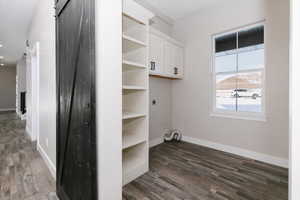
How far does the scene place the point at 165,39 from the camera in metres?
2.98

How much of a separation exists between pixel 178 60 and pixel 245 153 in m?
2.32

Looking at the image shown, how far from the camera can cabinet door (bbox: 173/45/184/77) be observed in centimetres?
326

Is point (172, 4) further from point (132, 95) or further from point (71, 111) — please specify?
point (71, 111)

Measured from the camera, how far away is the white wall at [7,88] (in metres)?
9.18

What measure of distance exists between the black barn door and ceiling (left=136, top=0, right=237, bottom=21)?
6.52 feet

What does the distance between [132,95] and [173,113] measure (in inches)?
68.4

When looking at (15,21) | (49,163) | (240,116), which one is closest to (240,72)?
(240,116)

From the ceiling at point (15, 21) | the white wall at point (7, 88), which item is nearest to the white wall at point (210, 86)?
the ceiling at point (15, 21)

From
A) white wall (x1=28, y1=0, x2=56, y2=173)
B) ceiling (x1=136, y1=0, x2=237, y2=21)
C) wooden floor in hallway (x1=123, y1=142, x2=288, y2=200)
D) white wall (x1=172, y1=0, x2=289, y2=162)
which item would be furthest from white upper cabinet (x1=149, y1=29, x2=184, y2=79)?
wooden floor in hallway (x1=123, y1=142, x2=288, y2=200)

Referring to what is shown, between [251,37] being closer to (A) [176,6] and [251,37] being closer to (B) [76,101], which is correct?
(A) [176,6]

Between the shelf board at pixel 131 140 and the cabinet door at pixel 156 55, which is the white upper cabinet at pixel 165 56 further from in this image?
the shelf board at pixel 131 140

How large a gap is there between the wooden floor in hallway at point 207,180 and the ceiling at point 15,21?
3899 millimetres
